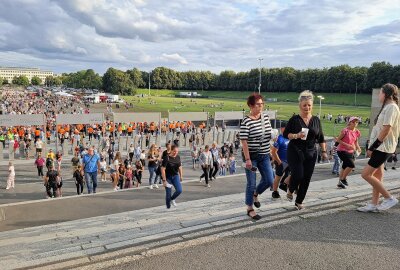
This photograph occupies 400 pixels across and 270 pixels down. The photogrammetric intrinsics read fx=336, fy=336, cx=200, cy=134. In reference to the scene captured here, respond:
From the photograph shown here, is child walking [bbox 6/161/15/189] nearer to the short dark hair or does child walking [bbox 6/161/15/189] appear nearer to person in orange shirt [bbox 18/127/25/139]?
person in orange shirt [bbox 18/127/25/139]

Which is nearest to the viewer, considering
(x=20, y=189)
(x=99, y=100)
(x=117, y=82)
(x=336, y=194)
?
(x=336, y=194)

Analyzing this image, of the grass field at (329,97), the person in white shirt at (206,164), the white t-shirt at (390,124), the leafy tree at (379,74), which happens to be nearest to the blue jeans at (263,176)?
the white t-shirt at (390,124)

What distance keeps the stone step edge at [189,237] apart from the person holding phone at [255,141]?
32 centimetres

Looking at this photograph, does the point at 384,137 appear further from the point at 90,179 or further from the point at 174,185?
the point at 90,179

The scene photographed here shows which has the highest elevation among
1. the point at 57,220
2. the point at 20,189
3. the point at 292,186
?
the point at 292,186

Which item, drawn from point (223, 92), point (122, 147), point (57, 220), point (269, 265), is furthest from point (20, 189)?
point (223, 92)

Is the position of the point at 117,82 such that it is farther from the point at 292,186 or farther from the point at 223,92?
the point at 292,186

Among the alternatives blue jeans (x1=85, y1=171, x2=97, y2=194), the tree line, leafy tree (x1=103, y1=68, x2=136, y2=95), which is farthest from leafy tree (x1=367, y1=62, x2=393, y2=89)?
blue jeans (x1=85, y1=171, x2=97, y2=194)

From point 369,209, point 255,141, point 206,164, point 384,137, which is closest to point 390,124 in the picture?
point 384,137

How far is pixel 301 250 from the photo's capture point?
398 centimetres

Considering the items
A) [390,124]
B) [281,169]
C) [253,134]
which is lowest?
[281,169]

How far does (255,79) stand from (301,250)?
129153 mm

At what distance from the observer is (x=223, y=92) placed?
142000mm

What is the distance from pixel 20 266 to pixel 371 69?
104704mm
